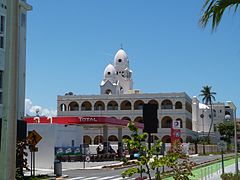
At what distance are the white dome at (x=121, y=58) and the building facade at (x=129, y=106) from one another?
668 centimetres

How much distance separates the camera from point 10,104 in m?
6.43

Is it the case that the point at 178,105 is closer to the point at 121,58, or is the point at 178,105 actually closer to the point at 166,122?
the point at 166,122

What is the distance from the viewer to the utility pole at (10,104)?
621cm

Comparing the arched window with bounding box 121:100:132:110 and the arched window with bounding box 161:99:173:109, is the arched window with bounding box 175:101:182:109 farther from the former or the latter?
the arched window with bounding box 121:100:132:110

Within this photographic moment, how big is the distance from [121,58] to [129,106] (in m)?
19.1

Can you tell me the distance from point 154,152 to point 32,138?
1694 centimetres

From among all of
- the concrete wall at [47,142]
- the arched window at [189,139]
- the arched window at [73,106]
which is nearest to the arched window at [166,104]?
the arched window at [189,139]

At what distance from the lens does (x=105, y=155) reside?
46.5 m

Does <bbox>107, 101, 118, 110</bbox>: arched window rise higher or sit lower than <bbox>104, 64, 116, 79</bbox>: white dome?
lower

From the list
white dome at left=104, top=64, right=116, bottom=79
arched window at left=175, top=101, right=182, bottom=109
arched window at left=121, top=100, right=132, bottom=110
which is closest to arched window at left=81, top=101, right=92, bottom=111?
arched window at left=121, top=100, right=132, bottom=110

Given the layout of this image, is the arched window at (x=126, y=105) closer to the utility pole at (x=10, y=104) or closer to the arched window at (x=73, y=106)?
the arched window at (x=73, y=106)

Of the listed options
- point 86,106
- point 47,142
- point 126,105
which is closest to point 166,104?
Result: point 126,105

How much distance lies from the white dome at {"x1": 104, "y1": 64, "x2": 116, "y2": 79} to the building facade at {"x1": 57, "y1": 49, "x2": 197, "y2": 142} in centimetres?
222

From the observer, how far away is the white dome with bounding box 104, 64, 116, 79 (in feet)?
338
